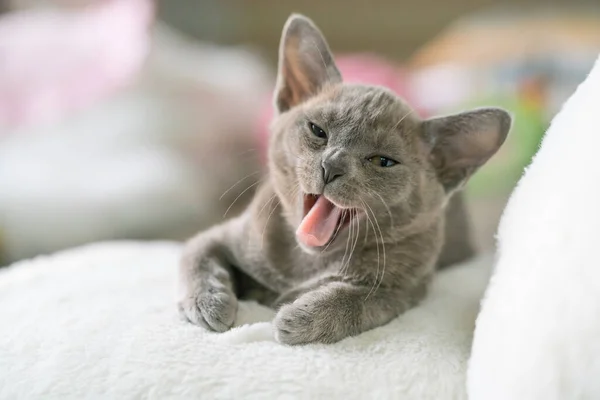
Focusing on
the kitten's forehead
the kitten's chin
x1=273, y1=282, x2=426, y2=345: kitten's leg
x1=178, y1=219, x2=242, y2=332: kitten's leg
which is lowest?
x1=178, y1=219, x2=242, y2=332: kitten's leg

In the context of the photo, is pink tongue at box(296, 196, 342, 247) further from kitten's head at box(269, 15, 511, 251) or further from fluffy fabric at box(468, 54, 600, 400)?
fluffy fabric at box(468, 54, 600, 400)

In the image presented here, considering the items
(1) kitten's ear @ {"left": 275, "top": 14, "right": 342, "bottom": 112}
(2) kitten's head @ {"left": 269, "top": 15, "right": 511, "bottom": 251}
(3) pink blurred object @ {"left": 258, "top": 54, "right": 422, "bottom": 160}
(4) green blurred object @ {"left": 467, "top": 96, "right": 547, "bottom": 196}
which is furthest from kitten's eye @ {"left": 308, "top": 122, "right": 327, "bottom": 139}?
(3) pink blurred object @ {"left": 258, "top": 54, "right": 422, "bottom": 160}

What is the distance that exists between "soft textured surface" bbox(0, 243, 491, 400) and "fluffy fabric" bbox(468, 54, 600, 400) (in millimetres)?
89

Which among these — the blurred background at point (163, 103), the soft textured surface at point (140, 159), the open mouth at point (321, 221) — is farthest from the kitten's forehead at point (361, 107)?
the soft textured surface at point (140, 159)

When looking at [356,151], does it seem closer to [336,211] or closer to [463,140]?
[336,211]

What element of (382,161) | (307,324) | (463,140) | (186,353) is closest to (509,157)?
(463,140)

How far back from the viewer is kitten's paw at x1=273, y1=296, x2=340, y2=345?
2.56 feet

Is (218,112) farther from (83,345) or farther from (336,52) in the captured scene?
(83,345)

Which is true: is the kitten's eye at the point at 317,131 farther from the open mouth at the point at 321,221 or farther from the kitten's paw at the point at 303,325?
the kitten's paw at the point at 303,325

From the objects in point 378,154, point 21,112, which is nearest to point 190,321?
point 378,154

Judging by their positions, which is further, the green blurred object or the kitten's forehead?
the green blurred object

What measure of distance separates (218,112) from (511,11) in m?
1.67

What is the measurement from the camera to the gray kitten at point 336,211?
0.82 meters

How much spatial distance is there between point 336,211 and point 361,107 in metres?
0.15
